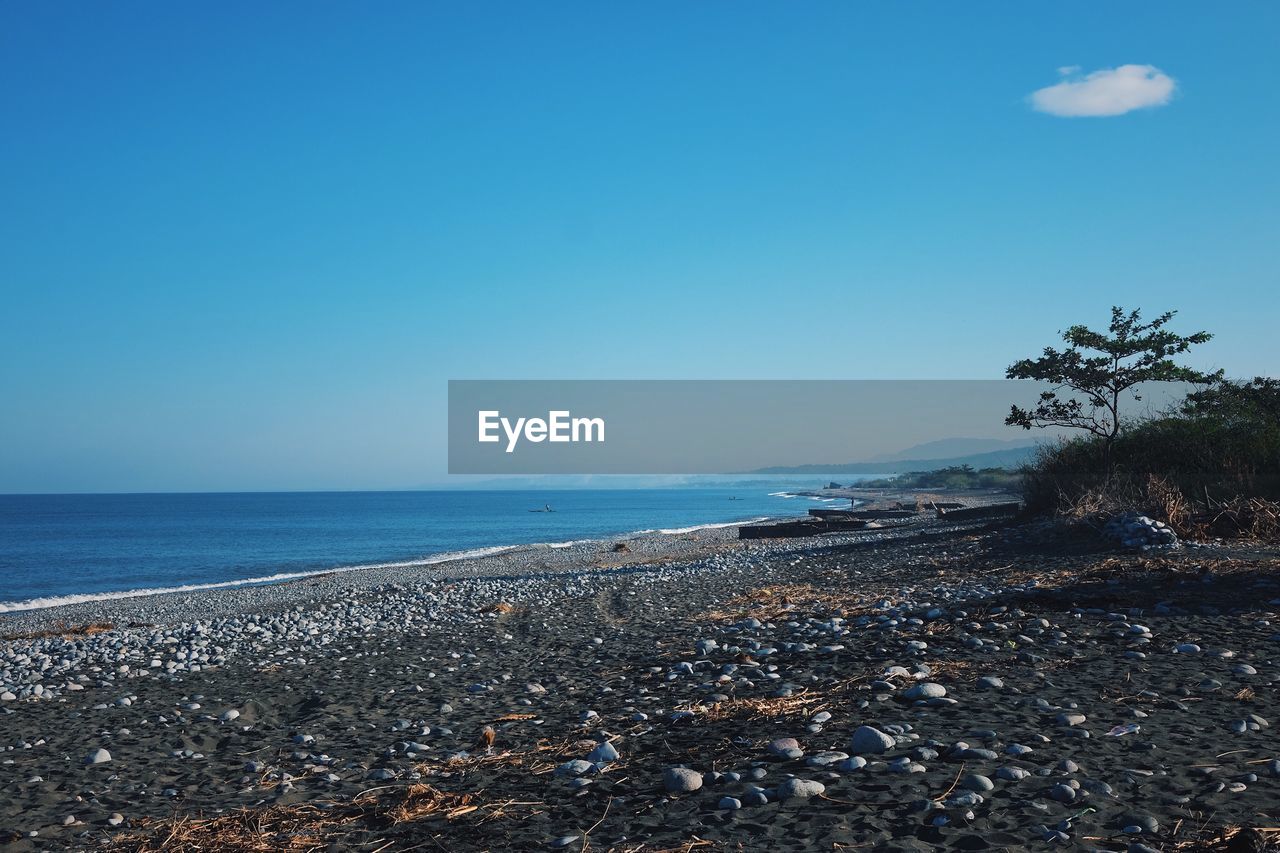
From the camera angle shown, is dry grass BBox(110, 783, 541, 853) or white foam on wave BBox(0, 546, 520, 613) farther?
white foam on wave BBox(0, 546, 520, 613)

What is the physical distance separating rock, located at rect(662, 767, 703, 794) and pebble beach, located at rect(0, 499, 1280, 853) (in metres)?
0.02

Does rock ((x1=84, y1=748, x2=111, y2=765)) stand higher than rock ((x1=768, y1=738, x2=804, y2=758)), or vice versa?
rock ((x1=768, y1=738, x2=804, y2=758))

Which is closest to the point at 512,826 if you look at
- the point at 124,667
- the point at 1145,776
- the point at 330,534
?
the point at 1145,776

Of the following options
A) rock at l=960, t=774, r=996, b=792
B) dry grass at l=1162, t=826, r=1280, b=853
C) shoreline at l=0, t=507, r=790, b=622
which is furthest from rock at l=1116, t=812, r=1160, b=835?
shoreline at l=0, t=507, r=790, b=622

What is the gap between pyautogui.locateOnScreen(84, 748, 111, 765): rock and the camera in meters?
6.37

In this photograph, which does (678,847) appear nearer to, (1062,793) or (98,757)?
(1062,793)

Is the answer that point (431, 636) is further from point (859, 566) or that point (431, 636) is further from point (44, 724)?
point (859, 566)

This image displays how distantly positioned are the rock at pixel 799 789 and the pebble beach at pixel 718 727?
1 centimetres

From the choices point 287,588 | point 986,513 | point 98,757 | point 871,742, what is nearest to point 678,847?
point 871,742

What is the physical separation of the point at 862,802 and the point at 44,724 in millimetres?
8128

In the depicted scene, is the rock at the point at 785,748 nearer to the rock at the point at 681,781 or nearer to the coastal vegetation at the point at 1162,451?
the rock at the point at 681,781

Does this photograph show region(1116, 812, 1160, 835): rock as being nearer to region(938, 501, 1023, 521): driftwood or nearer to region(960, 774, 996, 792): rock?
region(960, 774, 996, 792): rock

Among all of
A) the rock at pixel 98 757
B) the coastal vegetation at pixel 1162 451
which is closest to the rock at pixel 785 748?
the rock at pixel 98 757

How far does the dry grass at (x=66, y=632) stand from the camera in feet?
59.4
